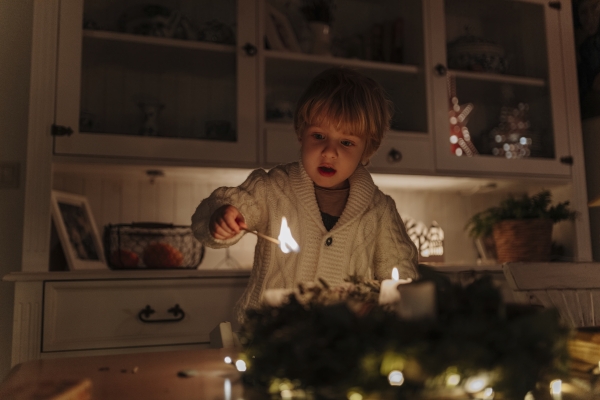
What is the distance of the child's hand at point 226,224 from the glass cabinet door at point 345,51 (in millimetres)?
971

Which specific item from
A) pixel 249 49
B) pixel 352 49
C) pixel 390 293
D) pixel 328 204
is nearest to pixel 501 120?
pixel 352 49

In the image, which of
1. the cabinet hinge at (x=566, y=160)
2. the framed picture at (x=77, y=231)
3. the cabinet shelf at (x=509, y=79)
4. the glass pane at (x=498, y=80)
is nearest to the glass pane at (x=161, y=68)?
the framed picture at (x=77, y=231)

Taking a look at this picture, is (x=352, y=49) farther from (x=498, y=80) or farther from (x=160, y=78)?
(x=160, y=78)

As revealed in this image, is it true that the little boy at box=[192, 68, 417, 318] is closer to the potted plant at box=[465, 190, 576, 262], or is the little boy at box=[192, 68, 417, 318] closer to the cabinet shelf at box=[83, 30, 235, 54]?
the cabinet shelf at box=[83, 30, 235, 54]

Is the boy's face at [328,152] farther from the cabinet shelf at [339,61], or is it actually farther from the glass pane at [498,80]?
the glass pane at [498,80]

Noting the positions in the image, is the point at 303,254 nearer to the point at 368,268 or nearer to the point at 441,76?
the point at 368,268

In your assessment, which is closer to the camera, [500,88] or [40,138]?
[40,138]

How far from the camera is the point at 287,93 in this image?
201 cm

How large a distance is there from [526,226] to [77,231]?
5.35 ft

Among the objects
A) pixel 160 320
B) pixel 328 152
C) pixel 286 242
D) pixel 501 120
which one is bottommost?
pixel 160 320

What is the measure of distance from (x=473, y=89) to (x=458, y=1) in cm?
36

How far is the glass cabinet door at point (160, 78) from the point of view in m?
1.77

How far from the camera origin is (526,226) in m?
2.12

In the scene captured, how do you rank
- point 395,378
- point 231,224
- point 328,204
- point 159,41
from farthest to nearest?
point 159,41 → point 328,204 → point 231,224 → point 395,378
